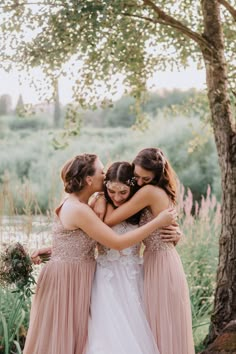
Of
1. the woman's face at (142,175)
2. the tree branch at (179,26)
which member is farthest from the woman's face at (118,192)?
the tree branch at (179,26)

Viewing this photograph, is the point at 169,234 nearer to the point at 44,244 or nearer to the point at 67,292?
the point at 67,292

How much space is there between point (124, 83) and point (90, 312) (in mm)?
3057

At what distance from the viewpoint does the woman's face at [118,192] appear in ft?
13.4

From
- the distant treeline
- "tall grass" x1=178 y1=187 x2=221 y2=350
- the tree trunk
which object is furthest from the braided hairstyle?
the distant treeline

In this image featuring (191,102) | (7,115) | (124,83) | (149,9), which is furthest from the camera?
(7,115)

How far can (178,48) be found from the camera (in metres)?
6.41

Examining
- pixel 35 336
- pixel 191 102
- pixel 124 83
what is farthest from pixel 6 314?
pixel 191 102

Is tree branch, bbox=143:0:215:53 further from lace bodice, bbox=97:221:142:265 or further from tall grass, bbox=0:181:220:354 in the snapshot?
lace bodice, bbox=97:221:142:265

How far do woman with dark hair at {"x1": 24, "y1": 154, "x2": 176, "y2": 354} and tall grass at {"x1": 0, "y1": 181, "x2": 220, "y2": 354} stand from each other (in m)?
0.42

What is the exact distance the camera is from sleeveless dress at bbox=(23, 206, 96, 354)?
4.12 meters

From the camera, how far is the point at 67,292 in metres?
4.15

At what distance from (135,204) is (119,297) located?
1.74 feet

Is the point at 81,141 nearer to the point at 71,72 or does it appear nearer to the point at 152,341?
the point at 71,72

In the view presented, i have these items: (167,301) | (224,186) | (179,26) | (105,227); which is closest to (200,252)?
(224,186)
